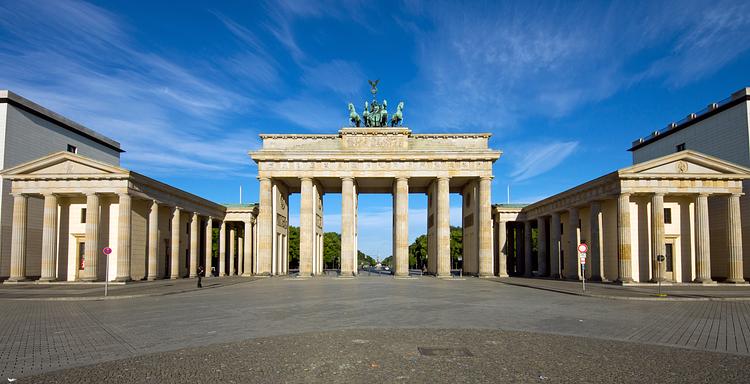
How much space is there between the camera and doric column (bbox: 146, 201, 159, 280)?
1789 inches

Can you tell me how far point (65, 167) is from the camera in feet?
135

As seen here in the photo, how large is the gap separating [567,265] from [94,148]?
5574 centimetres

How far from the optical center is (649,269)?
1655 inches

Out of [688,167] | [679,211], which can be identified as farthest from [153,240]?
[679,211]

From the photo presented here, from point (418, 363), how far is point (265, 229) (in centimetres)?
4596

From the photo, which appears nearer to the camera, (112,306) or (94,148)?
(112,306)

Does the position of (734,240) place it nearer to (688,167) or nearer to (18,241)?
(688,167)

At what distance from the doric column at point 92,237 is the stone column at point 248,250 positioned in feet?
68.0

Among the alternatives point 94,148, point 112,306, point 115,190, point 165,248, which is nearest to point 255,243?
point 165,248

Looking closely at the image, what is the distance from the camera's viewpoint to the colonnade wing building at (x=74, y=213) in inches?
1618

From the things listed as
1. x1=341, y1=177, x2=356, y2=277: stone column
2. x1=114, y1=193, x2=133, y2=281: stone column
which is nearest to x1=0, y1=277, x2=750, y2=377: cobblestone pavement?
x1=114, y1=193, x2=133, y2=281: stone column

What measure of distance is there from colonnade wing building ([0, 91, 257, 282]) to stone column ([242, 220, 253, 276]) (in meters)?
7.23

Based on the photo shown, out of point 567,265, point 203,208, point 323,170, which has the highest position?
point 323,170

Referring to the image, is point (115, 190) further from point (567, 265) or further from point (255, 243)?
point (567, 265)
